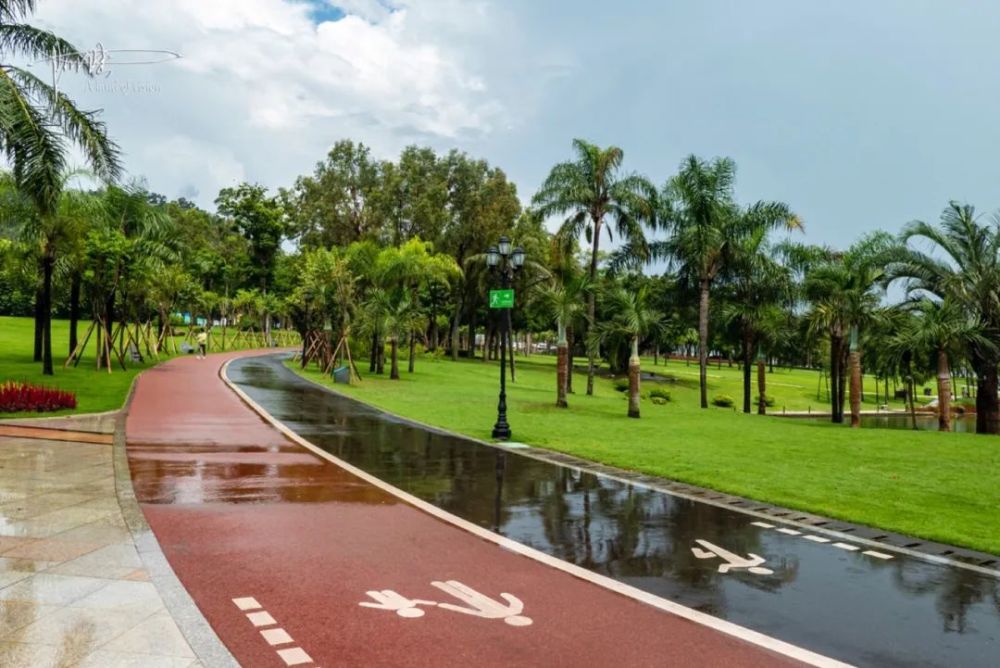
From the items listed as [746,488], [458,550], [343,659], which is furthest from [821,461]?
[343,659]

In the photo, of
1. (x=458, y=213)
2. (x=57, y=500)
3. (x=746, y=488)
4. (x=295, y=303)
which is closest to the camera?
(x=57, y=500)

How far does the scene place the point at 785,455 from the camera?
15.5m

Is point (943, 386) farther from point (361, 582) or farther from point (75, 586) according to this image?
point (75, 586)

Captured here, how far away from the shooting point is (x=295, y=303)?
41625mm

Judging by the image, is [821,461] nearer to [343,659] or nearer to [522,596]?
[522,596]

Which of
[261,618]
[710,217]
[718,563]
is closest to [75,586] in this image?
[261,618]

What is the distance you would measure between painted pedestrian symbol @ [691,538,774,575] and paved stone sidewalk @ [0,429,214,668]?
198 inches

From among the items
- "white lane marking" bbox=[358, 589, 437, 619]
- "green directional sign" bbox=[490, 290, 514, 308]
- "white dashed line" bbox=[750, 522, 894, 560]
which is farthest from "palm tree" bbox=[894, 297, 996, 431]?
"white lane marking" bbox=[358, 589, 437, 619]

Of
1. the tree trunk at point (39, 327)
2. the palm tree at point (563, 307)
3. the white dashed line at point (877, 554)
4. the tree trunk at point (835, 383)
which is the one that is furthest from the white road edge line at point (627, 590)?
the tree trunk at point (39, 327)

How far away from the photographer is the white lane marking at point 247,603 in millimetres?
5734

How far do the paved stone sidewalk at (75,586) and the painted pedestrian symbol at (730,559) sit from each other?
198 inches

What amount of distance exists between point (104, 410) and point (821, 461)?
671 inches

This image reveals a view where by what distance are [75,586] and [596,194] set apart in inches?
1207

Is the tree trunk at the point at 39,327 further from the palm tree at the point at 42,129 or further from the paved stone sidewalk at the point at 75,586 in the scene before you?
the paved stone sidewalk at the point at 75,586
